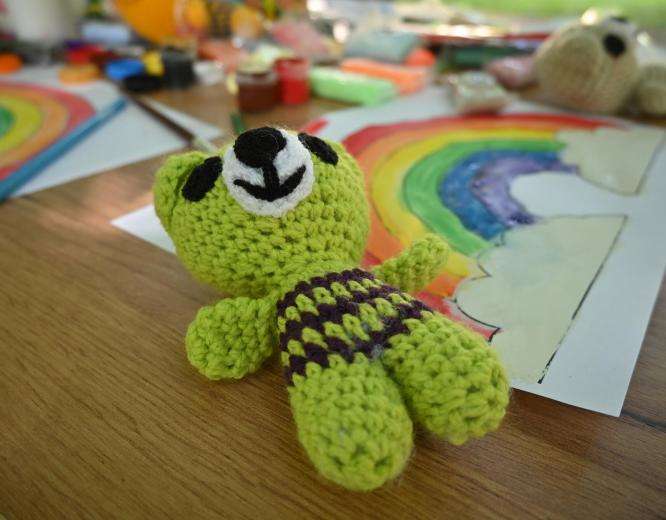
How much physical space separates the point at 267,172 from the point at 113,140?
0.51 metres

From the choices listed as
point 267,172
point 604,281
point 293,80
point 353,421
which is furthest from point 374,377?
point 293,80

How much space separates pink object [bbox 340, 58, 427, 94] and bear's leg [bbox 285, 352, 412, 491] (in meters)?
0.73

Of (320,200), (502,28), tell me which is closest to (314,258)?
(320,200)

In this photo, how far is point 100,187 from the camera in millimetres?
591

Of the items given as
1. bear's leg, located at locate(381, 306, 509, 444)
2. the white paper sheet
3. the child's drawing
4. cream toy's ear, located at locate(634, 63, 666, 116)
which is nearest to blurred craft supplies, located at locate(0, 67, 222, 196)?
the white paper sheet

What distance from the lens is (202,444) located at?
30 cm

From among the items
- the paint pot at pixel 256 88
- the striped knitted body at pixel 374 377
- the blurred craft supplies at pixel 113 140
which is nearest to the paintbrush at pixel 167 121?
the blurred craft supplies at pixel 113 140

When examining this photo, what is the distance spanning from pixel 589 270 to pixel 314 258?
0.88 ft

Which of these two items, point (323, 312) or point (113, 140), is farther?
point (113, 140)

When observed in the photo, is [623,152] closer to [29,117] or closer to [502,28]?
[502,28]

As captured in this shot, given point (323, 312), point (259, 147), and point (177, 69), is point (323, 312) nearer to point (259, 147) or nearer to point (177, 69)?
point (259, 147)

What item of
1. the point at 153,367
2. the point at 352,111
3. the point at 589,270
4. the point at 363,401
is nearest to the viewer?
the point at 363,401

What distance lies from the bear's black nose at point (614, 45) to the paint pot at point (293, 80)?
469mm

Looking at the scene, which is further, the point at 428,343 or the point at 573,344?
the point at 573,344
